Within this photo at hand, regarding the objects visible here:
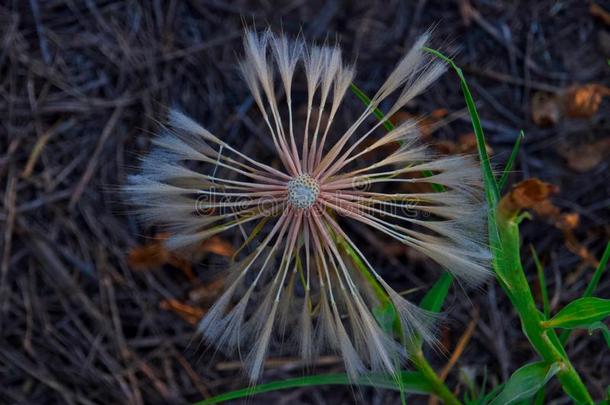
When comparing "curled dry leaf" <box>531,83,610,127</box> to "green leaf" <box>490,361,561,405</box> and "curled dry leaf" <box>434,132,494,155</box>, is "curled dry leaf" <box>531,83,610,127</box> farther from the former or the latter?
"green leaf" <box>490,361,561,405</box>

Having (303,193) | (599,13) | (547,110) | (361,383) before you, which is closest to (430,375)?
(361,383)

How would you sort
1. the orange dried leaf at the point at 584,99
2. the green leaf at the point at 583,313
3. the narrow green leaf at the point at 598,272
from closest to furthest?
the green leaf at the point at 583,313 → the narrow green leaf at the point at 598,272 → the orange dried leaf at the point at 584,99

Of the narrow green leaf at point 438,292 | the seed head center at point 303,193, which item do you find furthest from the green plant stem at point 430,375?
the seed head center at point 303,193

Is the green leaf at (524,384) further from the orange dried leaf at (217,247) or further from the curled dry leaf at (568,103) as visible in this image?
the curled dry leaf at (568,103)

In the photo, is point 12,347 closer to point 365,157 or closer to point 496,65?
point 365,157

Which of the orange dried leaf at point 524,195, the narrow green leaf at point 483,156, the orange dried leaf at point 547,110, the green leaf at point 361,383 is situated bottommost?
the green leaf at point 361,383

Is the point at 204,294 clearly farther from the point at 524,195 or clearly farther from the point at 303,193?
the point at 524,195

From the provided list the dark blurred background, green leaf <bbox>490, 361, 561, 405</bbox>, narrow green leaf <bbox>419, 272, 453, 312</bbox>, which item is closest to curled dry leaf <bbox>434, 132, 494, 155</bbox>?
the dark blurred background
